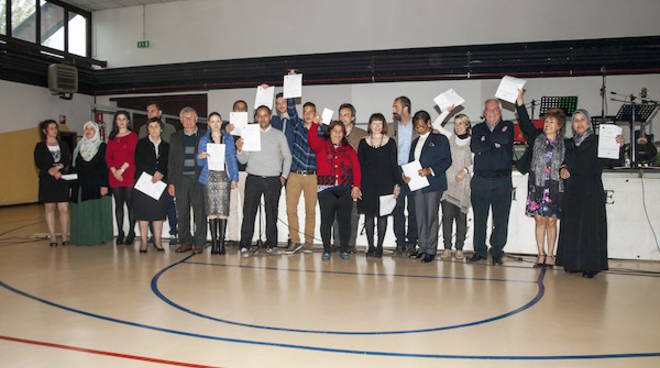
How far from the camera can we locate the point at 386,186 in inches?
211

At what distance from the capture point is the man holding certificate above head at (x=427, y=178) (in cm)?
525

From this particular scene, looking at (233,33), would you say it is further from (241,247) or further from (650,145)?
(650,145)

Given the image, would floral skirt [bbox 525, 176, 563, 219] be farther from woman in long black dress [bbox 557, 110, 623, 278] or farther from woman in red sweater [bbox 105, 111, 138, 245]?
woman in red sweater [bbox 105, 111, 138, 245]

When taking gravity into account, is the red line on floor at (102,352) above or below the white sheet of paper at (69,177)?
below

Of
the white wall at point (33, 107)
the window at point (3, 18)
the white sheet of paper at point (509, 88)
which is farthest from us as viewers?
the white wall at point (33, 107)

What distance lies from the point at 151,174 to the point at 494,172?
12.6 feet

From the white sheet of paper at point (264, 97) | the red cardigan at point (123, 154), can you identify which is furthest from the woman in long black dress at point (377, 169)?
the red cardigan at point (123, 154)

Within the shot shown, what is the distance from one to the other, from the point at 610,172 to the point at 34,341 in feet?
18.5

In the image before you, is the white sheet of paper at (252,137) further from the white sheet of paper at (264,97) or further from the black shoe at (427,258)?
the black shoe at (427,258)

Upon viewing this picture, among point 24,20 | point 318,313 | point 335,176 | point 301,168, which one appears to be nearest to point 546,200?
point 335,176

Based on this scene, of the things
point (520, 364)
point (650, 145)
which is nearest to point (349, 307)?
point (520, 364)

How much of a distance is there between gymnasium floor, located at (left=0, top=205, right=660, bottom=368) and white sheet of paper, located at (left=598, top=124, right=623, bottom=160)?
1.17m

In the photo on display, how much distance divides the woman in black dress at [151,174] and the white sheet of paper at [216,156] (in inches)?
29.1

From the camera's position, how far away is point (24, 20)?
1145 centimetres
